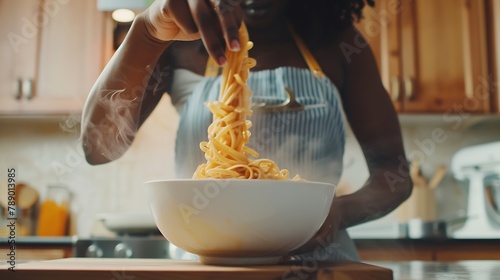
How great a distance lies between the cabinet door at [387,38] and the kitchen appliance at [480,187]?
0.27 m

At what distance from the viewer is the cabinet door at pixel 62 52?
1610 mm

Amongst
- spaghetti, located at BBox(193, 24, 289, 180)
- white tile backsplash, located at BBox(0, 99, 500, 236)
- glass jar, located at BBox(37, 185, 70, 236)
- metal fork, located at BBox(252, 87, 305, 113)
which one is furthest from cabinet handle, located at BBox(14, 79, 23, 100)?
spaghetti, located at BBox(193, 24, 289, 180)

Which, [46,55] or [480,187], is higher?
[46,55]

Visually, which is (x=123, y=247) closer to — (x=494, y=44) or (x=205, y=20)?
(x=205, y=20)

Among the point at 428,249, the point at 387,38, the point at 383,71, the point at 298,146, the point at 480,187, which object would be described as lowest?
the point at 428,249

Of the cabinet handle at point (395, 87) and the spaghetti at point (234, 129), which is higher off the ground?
the cabinet handle at point (395, 87)

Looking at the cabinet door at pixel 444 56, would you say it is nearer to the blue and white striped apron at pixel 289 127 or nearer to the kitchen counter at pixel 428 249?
the kitchen counter at pixel 428 249

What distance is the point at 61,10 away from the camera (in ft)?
5.43

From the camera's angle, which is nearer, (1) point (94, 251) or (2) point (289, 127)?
(2) point (289, 127)

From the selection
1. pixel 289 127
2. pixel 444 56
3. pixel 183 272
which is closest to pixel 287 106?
pixel 289 127

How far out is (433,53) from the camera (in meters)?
1.67

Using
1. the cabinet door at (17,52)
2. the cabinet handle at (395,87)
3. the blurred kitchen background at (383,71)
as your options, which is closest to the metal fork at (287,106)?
the blurred kitchen background at (383,71)

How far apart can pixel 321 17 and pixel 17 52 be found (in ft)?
3.70

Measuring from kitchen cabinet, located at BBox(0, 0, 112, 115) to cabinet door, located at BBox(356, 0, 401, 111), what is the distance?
2.64 feet
